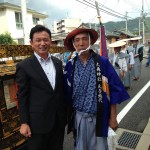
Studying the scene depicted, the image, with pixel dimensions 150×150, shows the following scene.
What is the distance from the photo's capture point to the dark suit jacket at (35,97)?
2254 millimetres

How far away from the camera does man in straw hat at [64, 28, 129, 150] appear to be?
2.38 m

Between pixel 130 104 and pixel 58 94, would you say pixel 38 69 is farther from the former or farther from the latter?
pixel 130 104

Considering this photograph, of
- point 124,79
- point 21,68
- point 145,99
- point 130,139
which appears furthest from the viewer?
point 124,79

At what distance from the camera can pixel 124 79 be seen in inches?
298

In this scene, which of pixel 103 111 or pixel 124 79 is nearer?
pixel 103 111

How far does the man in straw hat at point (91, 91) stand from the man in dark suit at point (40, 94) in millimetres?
168

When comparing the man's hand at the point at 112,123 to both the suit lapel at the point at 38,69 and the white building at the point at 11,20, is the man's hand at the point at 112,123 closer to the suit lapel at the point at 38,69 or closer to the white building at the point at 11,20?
the suit lapel at the point at 38,69

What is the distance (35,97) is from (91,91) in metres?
0.58

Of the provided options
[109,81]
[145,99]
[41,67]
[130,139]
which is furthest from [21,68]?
[145,99]

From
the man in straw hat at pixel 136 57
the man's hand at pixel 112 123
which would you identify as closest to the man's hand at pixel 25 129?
the man's hand at pixel 112 123

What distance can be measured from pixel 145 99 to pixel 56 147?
4.39m

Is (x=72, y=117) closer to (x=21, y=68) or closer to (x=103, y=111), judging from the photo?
(x=103, y=111)

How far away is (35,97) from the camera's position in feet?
7.54

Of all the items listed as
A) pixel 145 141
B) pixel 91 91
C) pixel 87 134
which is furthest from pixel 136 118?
pixel 91 91
